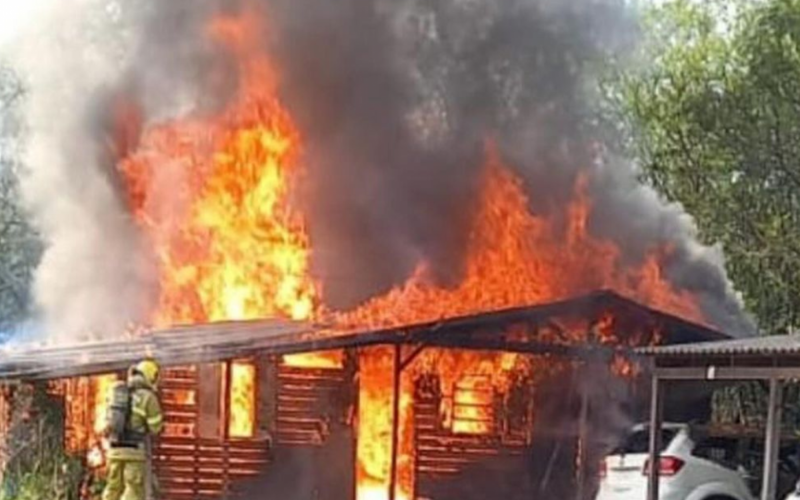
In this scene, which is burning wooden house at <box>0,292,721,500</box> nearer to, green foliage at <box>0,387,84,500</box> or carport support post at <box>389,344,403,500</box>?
carport support post at <box>389,344,403,500</box>

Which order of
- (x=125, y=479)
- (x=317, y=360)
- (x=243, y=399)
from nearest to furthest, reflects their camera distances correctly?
(x=125, y=479) → (x=243, y=399) → (x=317, y=360)

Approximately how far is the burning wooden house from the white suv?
3.30 metres

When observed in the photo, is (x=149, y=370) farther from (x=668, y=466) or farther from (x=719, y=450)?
(x=719, y=450)

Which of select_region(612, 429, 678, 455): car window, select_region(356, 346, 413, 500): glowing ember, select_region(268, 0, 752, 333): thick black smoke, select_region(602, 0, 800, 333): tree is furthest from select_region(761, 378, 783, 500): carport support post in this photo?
select_region(602, 0, 800, 333): tree

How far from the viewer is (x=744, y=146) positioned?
23.9 m

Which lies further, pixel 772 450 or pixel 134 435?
pixel 134 435

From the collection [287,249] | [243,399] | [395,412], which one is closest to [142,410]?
[243,399]

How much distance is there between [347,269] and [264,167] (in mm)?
2178

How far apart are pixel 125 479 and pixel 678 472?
5.84m

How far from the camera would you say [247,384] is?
1752cm

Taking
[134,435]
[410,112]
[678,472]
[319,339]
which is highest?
[410,112]

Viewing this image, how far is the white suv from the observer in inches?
566

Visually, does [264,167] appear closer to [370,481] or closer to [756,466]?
[370,481]

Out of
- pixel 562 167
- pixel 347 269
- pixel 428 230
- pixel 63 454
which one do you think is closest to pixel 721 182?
pixel 562 167
